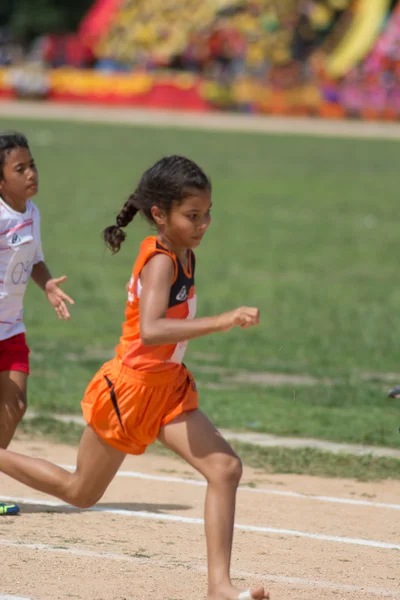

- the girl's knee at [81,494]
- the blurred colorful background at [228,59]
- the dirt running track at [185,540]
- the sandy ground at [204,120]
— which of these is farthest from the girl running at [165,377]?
the blurred colorful background at [228,59]

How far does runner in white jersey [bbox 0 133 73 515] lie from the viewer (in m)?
6.10

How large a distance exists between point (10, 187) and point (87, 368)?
14.8 feet

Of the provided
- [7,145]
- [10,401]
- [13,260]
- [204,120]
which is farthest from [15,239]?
[204,120]

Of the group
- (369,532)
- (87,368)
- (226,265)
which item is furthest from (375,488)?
(226,265)

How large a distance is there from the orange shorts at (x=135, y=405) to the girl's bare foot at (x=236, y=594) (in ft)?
2.23

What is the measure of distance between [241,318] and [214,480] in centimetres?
75

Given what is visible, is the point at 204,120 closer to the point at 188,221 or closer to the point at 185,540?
the point at 185,540

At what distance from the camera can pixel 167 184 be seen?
15.8ft

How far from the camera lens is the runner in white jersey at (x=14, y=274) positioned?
610 cm

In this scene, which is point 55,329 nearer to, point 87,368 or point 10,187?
point 87,368

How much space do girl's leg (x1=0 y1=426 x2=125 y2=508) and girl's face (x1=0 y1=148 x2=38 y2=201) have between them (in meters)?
1.45

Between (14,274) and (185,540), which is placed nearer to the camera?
(185,540)

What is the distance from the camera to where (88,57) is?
6744cm

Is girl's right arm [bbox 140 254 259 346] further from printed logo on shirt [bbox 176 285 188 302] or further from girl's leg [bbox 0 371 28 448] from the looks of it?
girl's leg [bbox 0 371 28 448]
